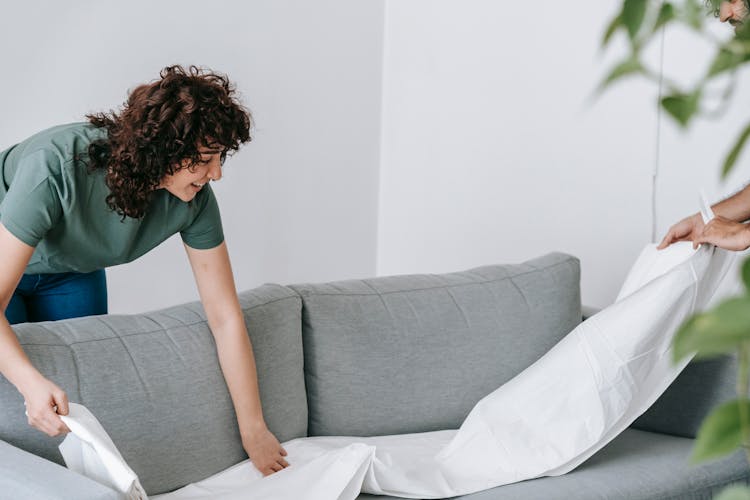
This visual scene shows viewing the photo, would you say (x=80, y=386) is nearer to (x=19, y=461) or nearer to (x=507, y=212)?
(x=19, y=461)

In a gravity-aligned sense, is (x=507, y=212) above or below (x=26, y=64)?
below

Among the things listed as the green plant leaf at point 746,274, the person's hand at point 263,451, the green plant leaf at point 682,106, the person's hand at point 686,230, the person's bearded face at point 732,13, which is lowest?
the person's hand at point 263,451

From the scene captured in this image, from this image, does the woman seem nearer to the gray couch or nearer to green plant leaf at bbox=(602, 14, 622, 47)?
the gray couch

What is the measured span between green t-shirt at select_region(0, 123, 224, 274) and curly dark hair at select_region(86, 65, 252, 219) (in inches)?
1.9

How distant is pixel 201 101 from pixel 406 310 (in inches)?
33.2

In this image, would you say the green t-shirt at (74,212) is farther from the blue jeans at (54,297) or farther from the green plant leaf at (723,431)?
the green plant leaf at (723,431)

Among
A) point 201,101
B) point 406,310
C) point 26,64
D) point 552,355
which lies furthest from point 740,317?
point 26,64

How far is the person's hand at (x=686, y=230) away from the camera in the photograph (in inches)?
85.9

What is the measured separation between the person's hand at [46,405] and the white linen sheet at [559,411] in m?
0.39

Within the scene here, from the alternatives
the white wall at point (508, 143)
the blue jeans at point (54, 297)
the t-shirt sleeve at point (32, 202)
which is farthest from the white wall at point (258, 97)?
the t-shirt sleeve at point (32, 202)

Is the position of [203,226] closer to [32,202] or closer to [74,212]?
[74,212]

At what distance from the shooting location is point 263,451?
2020 millimetres

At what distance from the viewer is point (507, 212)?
391cm

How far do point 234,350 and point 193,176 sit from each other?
0.39 meters
